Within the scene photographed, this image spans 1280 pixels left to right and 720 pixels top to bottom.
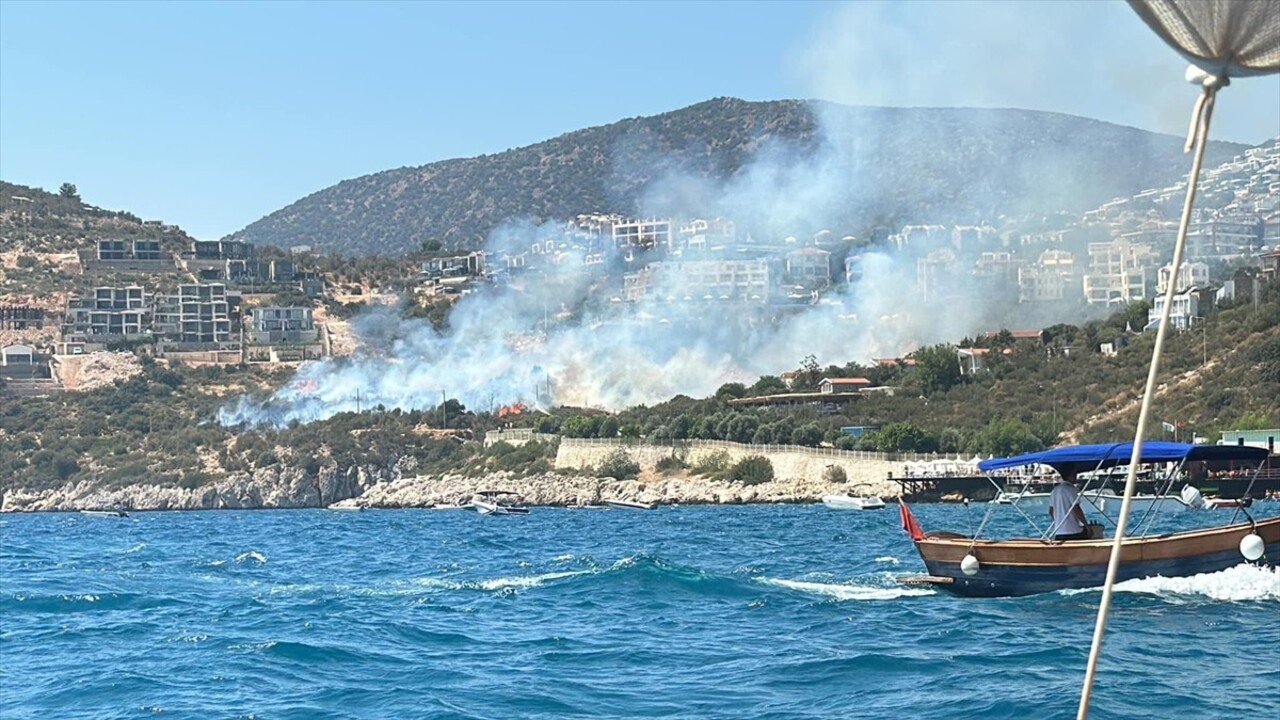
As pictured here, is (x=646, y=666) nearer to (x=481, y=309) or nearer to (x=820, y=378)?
(x=820, y=378)

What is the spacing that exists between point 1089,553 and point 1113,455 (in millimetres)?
1606

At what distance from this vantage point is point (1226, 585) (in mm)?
25172

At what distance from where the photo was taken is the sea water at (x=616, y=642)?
1772cm

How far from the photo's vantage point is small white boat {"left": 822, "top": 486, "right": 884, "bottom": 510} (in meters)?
80.2

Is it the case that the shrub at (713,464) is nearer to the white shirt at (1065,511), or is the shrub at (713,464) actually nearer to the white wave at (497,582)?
the white wave at (497,582)

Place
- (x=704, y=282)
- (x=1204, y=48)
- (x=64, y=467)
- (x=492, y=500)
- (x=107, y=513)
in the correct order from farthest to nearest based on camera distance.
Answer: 1. (x=704, y=282)
2. (x=64, y=467)
3. (x=107, y=513)
4. (x=492, y=500)
5. (x=1204, y=48)

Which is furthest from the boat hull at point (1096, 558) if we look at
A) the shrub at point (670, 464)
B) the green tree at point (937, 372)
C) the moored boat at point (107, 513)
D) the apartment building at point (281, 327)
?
the apartment building at point (281, 327)

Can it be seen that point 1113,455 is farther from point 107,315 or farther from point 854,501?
point 107,315

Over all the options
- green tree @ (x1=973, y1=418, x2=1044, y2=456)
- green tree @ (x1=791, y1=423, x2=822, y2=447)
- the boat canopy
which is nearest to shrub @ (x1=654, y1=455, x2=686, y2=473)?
green tree @ (x1=791, y1=423, x2=822, y2=447)

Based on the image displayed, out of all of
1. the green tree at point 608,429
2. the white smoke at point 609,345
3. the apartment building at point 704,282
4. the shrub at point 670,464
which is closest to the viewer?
the shrub at point 670,464

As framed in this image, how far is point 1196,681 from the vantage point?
17906mm

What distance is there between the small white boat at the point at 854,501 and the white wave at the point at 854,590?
50.4 m

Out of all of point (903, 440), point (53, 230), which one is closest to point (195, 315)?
point (53, 230)

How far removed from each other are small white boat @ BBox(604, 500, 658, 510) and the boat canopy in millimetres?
64532
